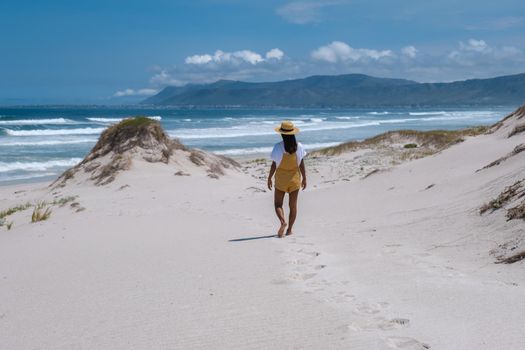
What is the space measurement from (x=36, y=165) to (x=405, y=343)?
24.0m

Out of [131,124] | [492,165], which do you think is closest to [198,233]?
[492,165]

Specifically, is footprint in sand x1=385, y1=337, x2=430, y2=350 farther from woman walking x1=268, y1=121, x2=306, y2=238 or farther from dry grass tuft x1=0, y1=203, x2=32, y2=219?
dry grass tuft x1=0, y1=203, x2=32, y2=219

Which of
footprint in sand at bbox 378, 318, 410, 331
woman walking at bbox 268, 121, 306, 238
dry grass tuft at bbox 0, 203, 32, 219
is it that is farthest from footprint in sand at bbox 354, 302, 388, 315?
dry grass tuft at bbox 0, 203, 32, 219

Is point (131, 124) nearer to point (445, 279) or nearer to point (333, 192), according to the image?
point (333, 192)

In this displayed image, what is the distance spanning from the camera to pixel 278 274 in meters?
4.91

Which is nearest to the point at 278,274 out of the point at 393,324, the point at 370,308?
the point at 370,308

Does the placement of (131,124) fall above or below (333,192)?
above

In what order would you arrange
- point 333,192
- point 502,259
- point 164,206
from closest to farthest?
point 502,259
point 164,206
point 333,192

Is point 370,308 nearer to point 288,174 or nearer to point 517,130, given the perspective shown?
point 288,174

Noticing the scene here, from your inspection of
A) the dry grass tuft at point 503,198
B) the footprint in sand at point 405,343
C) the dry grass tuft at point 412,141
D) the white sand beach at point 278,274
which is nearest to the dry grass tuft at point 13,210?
the white sand beach at point 278,274

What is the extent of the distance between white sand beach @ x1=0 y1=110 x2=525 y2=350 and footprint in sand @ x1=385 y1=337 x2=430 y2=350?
0.01 m

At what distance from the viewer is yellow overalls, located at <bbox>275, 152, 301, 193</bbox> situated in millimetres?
7000

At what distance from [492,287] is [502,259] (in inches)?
32.9

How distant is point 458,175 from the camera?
10.3 metres
